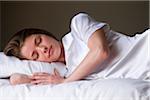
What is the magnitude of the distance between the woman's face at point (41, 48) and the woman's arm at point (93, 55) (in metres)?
0.23

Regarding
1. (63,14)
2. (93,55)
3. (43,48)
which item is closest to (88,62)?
(93,55)

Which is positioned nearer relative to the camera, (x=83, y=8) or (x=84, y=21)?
(x=84, y=21)

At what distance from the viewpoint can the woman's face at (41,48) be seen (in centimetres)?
129

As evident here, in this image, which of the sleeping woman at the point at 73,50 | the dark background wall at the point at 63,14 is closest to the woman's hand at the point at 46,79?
the sleeping woman at the point at 73,50

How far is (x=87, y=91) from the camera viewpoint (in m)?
0.91

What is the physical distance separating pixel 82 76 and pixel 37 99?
0.22 meters

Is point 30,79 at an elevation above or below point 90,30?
below

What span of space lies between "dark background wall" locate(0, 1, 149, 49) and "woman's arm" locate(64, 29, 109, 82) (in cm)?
139

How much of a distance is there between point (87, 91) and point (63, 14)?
1.62 meters

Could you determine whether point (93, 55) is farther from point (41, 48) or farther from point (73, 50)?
point (41, 48)

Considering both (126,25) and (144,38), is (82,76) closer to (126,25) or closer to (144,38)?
(144,38)

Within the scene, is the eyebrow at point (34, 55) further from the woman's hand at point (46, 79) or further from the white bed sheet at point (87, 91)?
the white bed sheet at point (87, 91)

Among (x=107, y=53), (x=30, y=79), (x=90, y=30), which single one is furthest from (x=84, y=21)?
(x=30, y=79)

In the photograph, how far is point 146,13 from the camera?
2535 mm
